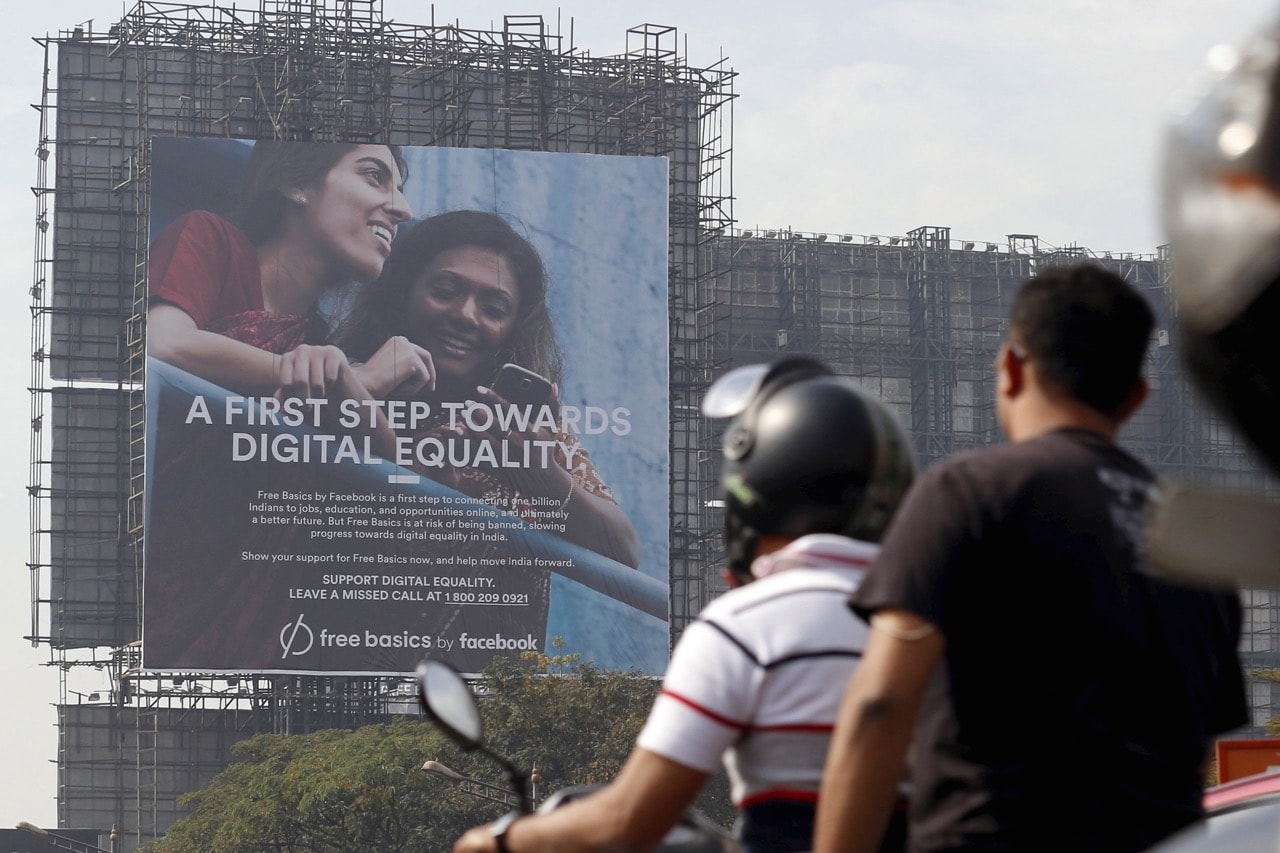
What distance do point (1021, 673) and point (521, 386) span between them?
4450 centimetres

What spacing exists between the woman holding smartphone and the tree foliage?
3761mm

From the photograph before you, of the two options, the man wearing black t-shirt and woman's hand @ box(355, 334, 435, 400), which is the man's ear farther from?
woman's hand @ box(355, 334, 435, 400)

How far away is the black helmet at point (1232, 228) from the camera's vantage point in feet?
4.36

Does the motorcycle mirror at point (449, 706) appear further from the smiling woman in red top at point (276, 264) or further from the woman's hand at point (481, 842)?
the smiling woman in red top at point (276, 264)

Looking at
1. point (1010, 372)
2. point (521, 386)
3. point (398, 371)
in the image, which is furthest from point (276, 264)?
point (1010, 372)

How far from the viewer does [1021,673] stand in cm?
232

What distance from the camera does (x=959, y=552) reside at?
228 cm

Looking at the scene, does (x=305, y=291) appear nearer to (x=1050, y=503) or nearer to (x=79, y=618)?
(x=79, y=618)

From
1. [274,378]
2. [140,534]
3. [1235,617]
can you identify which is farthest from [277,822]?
[1235,617]

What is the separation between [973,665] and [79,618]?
55.6m

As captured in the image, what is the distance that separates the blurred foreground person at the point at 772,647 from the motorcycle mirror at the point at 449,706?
0.11 m

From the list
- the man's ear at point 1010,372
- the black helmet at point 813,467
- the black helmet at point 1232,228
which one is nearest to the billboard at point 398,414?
the black helmet at point 813,467

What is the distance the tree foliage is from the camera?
41969 millimetres

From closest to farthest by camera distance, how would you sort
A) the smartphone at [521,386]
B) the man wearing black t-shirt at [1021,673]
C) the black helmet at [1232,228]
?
the black helmet at [1232,228] → the man wearing black t-shirt at [1021,673] → the smartphone at [521,386]
